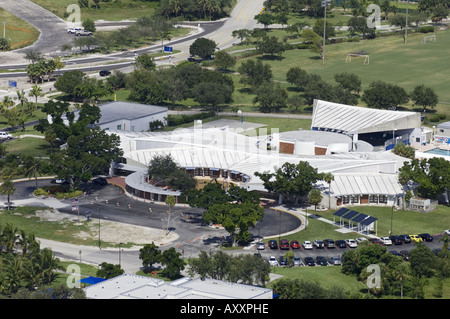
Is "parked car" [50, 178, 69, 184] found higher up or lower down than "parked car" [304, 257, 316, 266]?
higher up

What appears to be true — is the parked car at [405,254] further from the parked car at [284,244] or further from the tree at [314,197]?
the tree at [314,197]

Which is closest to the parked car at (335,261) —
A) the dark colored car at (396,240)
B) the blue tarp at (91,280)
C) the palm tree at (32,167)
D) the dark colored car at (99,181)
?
the dark colored car at (396,240)

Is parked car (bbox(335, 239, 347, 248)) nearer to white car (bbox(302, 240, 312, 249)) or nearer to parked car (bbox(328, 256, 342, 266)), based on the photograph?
white car (bbox(302, 240, 312, 249))

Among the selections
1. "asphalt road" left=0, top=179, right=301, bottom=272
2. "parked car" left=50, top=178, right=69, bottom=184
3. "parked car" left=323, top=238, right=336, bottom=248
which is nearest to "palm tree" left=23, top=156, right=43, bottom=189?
"asphalt road" left=0, top=179, right=301, bottom=272

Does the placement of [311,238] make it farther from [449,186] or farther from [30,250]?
[30,250]
